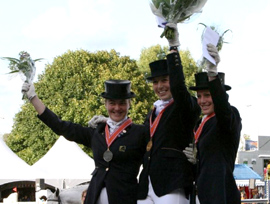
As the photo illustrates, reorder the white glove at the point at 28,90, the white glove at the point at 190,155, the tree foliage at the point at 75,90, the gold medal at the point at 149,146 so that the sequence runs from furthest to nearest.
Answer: the tree foliage at the point at 75,90 < the white glove at the point at 28,90 < the gold medal at the point at 149,146 < the white glove at the point at 190,155

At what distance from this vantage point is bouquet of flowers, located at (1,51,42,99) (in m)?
5.93

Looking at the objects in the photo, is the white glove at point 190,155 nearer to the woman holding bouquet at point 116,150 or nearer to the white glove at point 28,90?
the woman holding bouquet at point 116,150

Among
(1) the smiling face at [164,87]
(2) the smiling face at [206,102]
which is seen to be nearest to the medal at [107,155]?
(1) the smiling face at [164,87]

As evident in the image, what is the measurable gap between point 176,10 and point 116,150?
141cm

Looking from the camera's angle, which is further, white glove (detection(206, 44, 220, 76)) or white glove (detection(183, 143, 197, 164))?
white glove (detection(183, 143, 197, 164))

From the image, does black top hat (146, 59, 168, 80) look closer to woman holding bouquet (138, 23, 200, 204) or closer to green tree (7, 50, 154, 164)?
woman holding bouquet (138, 23, 200, 204)

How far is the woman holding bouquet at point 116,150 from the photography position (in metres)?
5.61

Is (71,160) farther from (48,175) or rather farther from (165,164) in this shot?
(165,164)

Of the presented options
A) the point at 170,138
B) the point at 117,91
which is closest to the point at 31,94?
the point at 117,91

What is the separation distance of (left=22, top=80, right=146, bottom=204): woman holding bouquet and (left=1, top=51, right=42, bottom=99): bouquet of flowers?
0.42 ft

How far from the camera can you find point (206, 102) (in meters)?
5.48

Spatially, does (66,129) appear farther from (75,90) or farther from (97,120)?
(75,90)

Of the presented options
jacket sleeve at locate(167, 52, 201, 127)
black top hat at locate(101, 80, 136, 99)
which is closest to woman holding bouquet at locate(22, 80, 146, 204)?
black top hat at locate(101, 80, 136, 99)

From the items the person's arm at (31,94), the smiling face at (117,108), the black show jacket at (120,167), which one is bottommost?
the black show jacket at (120,167)
